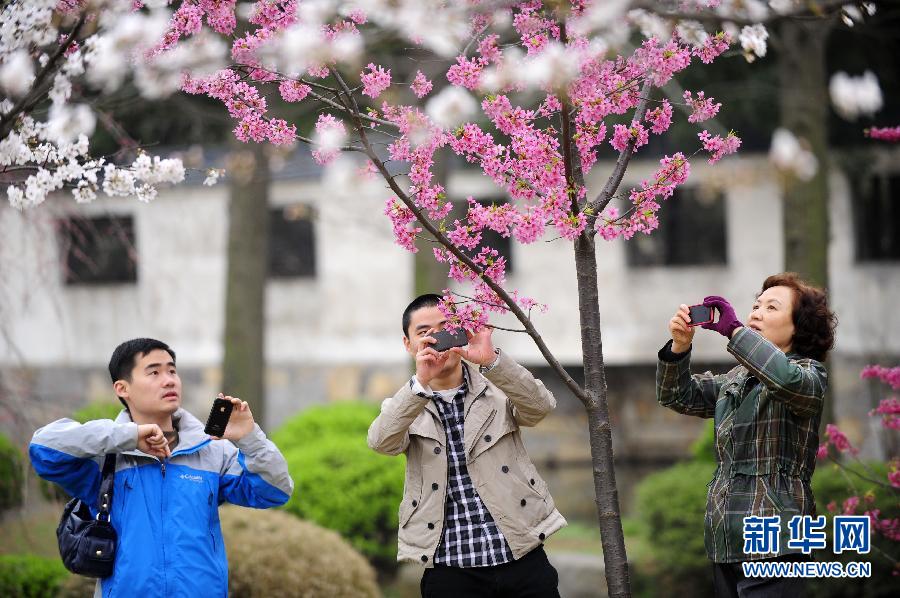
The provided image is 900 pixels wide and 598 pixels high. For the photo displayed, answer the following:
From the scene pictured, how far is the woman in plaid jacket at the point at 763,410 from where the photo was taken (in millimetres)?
3111

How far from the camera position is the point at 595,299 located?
343cm

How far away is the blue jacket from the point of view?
3268 mm

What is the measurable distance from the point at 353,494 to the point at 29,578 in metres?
2.56

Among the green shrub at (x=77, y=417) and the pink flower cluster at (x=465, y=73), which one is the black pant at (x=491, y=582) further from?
the green shrub at (x=77, y=417)

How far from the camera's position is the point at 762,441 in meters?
3.24

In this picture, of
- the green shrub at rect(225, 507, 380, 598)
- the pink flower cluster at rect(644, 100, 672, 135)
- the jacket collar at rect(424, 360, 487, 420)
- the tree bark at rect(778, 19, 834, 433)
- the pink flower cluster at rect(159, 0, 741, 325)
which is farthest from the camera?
the tree bark at rect(778, 19, 834, 433)

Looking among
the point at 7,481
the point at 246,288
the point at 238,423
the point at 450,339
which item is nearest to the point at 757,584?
the point at 450,339

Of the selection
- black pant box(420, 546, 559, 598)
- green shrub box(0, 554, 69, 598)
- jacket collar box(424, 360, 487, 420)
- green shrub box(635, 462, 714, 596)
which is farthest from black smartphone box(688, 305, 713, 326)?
green shrub box(0, 554, 69, 598)

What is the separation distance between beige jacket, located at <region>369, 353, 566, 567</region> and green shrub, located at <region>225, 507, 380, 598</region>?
1.83 metres

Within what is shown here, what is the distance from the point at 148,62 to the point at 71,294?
11.6 metres

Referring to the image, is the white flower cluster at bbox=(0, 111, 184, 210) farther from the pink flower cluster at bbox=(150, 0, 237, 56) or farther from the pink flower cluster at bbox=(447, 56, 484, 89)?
the pink flower cluster at bbox=(447, 56, 484, 89)

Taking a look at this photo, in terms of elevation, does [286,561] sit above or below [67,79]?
below

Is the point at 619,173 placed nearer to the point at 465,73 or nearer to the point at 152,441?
the point at 465,73

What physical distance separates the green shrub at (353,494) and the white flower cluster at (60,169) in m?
4.18
